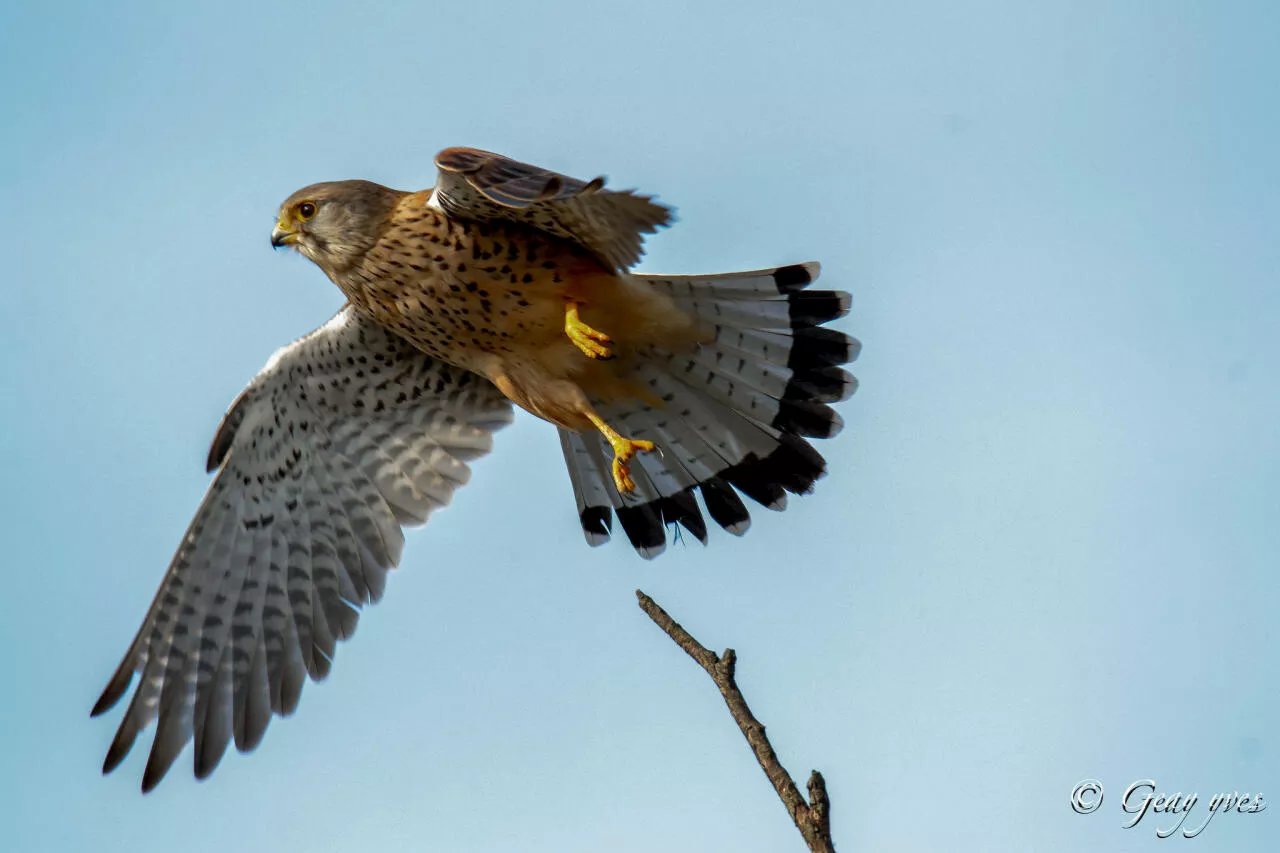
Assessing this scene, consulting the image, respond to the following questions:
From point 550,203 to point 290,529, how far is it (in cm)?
269

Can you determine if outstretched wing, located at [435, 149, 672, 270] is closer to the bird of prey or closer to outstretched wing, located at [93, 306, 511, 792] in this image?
the bird of prey

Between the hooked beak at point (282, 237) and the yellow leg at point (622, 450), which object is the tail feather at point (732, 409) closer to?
the yellow leg at point (622, 450)

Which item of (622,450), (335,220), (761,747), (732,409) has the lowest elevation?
(761,747)

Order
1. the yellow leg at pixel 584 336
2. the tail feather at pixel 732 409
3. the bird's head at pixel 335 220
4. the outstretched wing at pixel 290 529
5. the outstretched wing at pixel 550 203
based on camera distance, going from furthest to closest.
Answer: the outstretched wing at pixel 290 529 < the tail feather at pixel 732 409 < the bird's head at pixel 335 220 < the yellow leg at pixel 584 336 < the outstretched wing at pixel 550 203

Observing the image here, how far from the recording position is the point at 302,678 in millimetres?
6367

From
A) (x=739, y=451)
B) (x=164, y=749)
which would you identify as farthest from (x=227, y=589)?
(x=739, y=451)

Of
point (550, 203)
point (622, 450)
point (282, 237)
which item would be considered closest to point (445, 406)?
point (282, 237)

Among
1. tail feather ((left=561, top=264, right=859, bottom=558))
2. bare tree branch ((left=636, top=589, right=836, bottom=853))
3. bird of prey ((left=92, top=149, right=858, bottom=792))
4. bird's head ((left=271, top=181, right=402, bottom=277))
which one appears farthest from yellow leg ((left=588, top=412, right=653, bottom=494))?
bare tree branch ((left=636, top=589, right=836, bottom=853))

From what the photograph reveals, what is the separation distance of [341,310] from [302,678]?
1.74 meters

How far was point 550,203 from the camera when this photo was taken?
183 inches

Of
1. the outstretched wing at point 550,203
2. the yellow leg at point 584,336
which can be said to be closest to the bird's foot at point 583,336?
the yellow leg at point 584,336

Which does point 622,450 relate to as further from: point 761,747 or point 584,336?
point 761,747

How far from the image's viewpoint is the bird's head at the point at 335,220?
5.39 meters

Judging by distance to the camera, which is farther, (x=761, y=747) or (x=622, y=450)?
(x=622, y=450)
